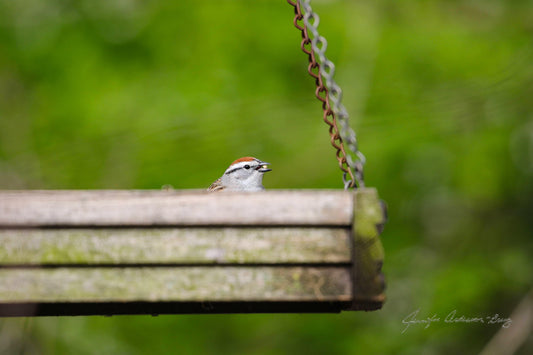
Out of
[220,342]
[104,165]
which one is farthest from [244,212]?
[220,342]

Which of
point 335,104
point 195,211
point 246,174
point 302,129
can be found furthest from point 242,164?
point 195,211

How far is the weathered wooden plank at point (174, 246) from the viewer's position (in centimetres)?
164

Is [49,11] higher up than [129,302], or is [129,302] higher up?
[49,11]

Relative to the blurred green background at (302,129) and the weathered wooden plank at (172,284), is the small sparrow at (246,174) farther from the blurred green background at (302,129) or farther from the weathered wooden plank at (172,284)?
the weathered wooden plank at (172,284)

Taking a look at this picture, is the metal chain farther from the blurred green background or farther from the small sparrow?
the blurred green background

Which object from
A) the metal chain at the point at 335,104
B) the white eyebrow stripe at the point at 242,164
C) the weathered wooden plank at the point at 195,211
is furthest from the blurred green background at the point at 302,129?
the weathered wooden plank at the point at 195,211

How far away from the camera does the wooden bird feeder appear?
5.36 ft

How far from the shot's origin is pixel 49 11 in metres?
5.14

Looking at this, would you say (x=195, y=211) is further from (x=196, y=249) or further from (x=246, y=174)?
(x=246, y=174)

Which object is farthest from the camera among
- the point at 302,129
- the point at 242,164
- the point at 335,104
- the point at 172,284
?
the point at 302,129

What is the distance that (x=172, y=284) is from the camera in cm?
164

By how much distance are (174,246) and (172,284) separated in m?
0.09

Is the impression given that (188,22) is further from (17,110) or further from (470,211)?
(470,211)

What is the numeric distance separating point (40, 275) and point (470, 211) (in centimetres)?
423
